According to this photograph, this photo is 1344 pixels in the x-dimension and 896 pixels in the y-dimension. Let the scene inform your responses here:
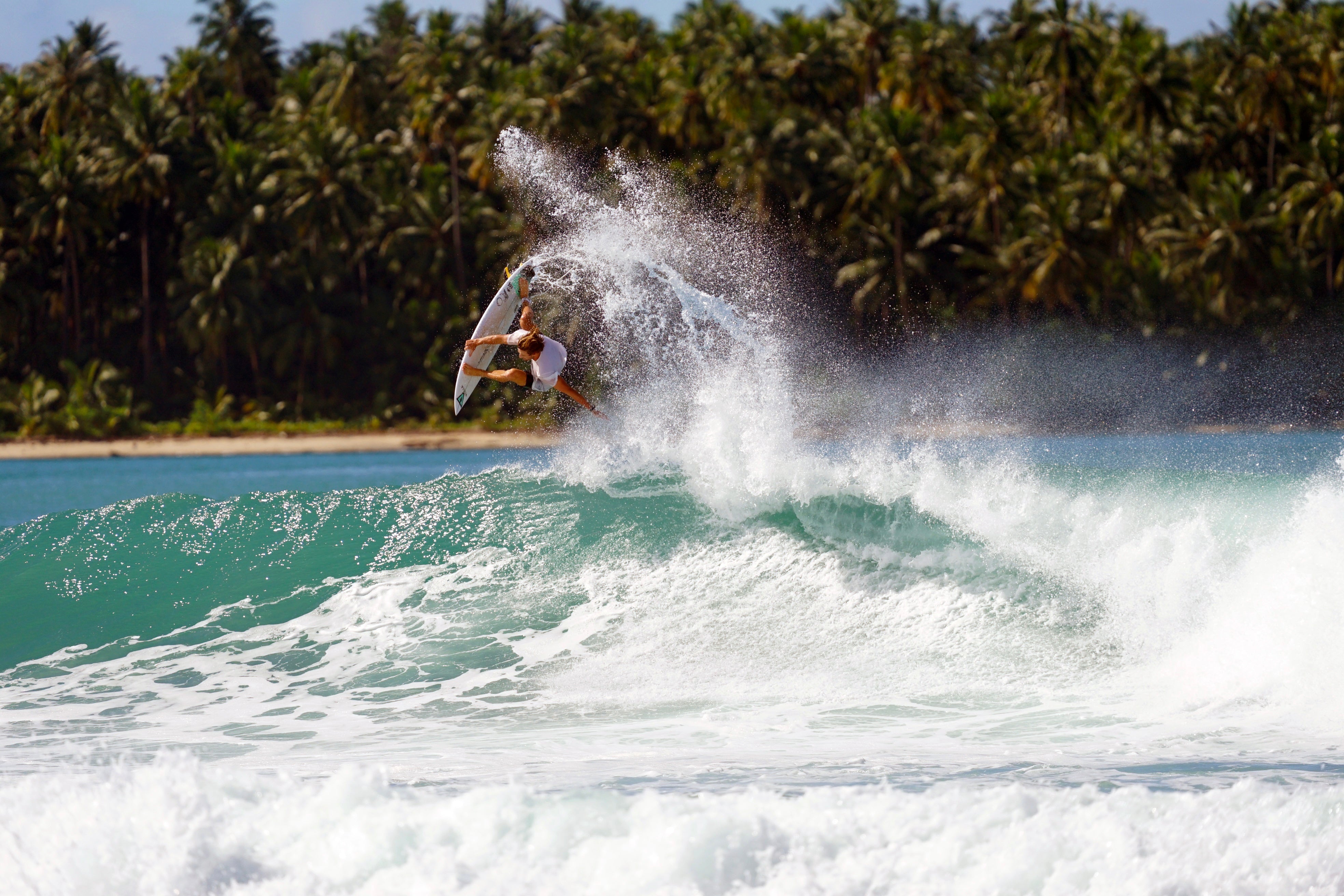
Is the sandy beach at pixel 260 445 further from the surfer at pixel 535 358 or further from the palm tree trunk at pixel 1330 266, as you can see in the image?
the surfer at pixel 535 358

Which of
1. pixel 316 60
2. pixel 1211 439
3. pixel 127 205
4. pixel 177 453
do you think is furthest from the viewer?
pixel 316 60

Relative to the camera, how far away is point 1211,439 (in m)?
29.7

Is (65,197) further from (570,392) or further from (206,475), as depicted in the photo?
(570,392)

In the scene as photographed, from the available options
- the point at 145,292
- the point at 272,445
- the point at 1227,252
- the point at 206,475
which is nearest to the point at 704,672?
the point at 206,475

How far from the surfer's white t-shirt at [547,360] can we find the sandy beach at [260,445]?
2929 centimetres

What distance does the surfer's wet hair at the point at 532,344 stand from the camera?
11.6m

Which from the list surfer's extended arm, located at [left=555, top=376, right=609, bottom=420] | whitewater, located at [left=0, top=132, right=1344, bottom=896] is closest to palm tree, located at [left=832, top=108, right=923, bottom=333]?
whitewater, located at [left=0, top=132, right=1344, bottom=896]

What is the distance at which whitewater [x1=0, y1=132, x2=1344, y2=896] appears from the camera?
5.22 metres

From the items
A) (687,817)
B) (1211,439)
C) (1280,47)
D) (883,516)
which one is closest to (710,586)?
(883,516)

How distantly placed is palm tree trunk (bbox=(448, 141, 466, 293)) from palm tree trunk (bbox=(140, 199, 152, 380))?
12098 mm

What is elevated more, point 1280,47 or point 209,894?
point 1280,47

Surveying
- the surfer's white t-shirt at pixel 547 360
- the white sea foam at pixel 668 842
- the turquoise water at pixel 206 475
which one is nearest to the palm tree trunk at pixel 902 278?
the turquoise water at pixel 206 475

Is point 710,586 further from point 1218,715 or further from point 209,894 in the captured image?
point 209,894

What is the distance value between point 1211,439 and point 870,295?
18.9 metres
